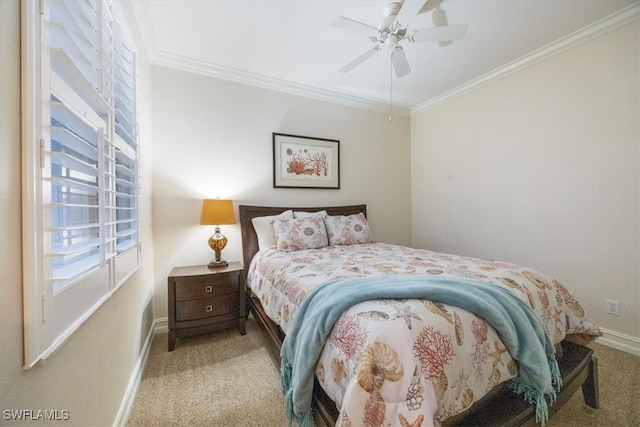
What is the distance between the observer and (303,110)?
3.33 m

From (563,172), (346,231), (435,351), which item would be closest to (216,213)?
(346,231)

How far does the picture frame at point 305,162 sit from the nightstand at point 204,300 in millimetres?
1261

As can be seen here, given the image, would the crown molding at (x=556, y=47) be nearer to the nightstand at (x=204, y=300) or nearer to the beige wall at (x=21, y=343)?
the nightstand at (x=204, y=300)

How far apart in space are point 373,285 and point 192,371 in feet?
5.15

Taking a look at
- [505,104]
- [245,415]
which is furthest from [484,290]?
[505,104]

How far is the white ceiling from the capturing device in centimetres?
199

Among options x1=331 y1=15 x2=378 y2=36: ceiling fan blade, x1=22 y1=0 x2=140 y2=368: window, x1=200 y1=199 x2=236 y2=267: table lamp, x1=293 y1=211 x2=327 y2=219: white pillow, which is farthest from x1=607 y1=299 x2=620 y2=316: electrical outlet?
x1=22 y1=0 x2=140 y2=368: window

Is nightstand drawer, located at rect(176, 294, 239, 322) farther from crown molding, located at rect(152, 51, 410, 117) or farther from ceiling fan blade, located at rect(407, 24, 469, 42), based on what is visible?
ceiling fan blade, located at rect(407, 24, 469, 42)

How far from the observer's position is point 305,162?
10.8ft

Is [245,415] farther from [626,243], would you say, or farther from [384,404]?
[626,243]

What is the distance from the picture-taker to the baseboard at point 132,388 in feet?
4.53

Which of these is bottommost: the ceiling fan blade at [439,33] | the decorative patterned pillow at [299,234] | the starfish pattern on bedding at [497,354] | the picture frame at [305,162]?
the starfish pattern on bedding at [497,354]

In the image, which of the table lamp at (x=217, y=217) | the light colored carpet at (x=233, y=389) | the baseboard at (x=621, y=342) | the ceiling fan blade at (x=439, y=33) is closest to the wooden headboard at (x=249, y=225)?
the table lamp at (x=217, y=217)

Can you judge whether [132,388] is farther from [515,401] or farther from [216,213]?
[515,401]
